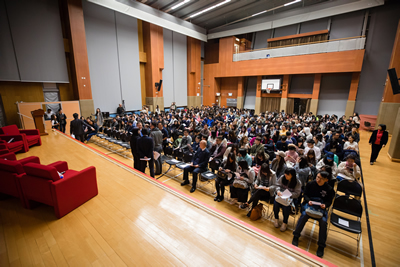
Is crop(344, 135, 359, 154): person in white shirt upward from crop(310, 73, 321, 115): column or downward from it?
downward

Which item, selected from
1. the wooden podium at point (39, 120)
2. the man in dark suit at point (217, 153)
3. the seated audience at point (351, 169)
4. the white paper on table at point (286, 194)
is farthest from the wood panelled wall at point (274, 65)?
the wooden podium at point (39, 120)

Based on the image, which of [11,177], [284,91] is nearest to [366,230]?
[11,177]

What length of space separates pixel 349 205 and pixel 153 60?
15.9 meters

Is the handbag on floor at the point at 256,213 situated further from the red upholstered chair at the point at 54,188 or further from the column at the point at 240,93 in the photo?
the column at the point at 240,93

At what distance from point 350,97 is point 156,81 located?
15.4m

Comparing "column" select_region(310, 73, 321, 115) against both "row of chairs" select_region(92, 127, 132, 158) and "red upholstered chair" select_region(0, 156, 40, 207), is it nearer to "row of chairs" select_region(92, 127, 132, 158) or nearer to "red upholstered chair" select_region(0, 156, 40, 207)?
"row of chairs" select_region(92, 127, 132, 158)

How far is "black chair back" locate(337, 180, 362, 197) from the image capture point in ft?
11.6

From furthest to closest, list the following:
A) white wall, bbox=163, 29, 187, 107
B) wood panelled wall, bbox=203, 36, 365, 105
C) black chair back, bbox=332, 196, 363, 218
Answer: white wall, bbox=163, 29, 187, 107, wood panelled wall, bbox=203, 36, 365, 105, black chair back, bbox=332, 196, 363, 218

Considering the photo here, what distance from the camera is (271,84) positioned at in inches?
651

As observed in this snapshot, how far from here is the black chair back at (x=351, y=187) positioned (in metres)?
3.54

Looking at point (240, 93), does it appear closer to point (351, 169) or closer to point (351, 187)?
point (351, 169)

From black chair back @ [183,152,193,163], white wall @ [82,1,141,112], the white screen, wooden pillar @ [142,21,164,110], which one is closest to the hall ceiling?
wooden pillar @ [142,21,164,110]

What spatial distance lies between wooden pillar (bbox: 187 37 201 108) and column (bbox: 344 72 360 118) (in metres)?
13.4

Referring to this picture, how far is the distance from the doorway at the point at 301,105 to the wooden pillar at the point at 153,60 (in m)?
12.3
